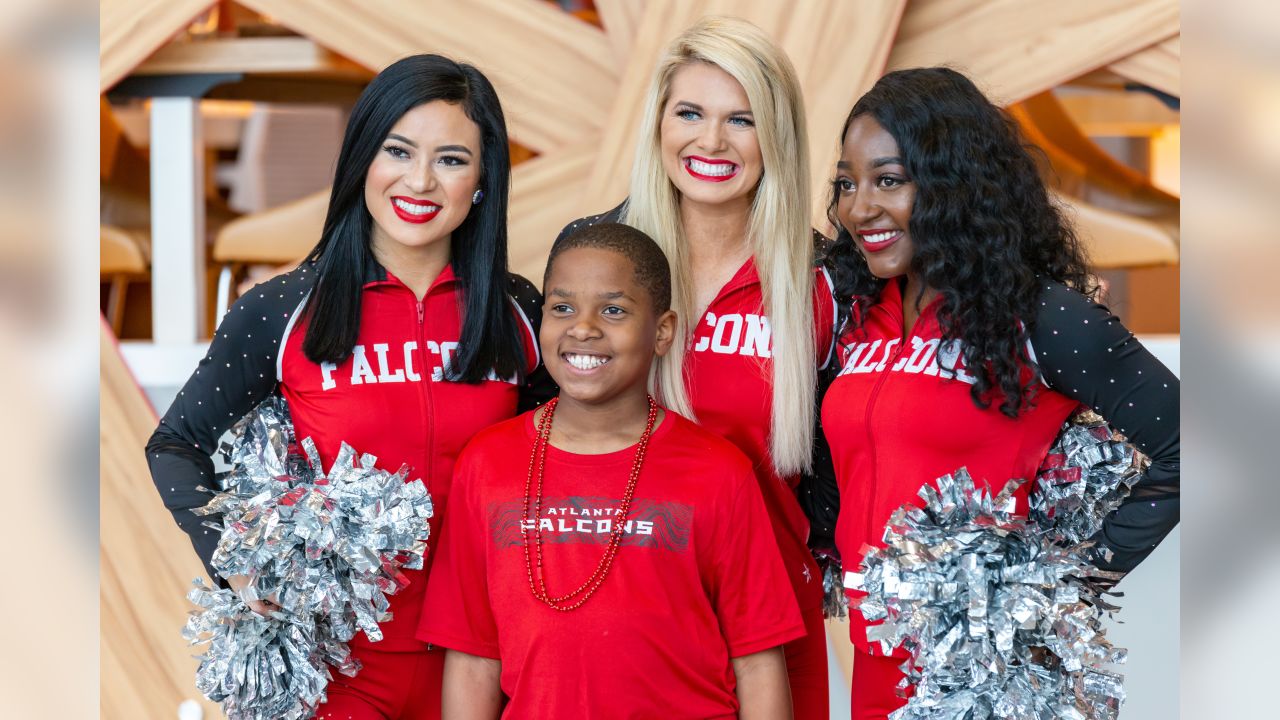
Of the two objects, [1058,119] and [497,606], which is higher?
[1058,119]

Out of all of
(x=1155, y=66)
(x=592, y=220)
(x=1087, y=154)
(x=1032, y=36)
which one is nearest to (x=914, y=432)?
(x=592, y=220)

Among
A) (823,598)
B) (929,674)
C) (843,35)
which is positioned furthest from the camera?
(843,35)

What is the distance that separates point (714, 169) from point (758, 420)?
1.59 feet

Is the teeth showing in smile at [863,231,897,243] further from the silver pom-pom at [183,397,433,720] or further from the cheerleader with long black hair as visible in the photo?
the silver pom-pom at [183,397,433,720]

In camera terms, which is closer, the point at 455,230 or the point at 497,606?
the point at 497,606

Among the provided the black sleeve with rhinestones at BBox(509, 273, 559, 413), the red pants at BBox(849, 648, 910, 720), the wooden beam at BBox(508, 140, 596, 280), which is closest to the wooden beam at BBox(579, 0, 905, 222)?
the wooden beam at BBox(508, 140, 596, 280)

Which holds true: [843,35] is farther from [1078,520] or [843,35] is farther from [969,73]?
[1078,520]

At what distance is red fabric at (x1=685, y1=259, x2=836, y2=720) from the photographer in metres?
2.22

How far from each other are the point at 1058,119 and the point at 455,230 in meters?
2.18

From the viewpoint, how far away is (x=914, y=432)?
1.93 metres

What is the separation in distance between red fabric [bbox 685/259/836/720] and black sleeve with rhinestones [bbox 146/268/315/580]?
29.3 inches

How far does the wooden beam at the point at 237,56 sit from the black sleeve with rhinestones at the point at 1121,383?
2.42 m
